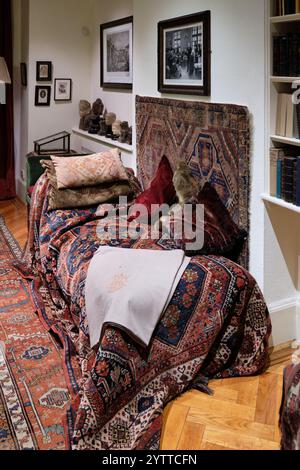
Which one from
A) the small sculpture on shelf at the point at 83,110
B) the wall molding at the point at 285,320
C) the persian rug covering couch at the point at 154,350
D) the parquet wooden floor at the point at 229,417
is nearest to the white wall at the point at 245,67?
the wall molding at the point at 285,320

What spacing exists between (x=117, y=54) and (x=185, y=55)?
1801 mm

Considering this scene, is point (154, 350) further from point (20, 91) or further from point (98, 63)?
point (20, 91)

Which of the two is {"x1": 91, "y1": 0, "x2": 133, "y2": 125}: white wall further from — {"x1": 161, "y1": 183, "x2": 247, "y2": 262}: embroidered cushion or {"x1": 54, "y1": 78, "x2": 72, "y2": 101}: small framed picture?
{"x1": 161, "y1": 183, "x2": 247, "y2": 262}: embroidered cushion

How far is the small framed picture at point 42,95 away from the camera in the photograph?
5711 millimetres

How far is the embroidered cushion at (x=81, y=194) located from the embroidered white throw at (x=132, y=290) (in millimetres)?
1139

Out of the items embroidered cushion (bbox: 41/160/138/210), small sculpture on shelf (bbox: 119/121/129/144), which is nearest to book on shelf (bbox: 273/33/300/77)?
embroidered cushion (bbox: 41/160/138/210)

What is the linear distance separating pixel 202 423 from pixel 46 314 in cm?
137

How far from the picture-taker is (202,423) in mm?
2154

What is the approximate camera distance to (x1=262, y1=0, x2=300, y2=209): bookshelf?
7.86 feet

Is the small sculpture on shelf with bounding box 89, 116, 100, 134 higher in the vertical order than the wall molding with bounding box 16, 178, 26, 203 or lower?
higher

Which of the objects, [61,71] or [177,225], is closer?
[177,225]

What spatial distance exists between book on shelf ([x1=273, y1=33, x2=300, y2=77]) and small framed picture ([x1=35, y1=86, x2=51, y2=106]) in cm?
378

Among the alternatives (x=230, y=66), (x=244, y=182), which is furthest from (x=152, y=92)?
(x=244, y=182)
